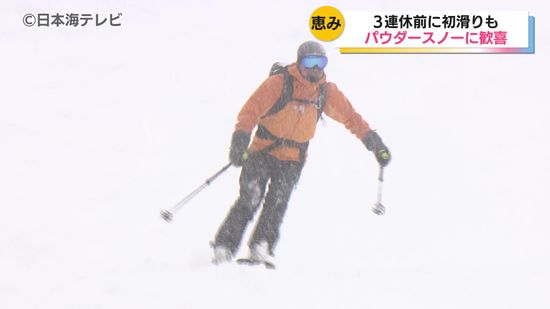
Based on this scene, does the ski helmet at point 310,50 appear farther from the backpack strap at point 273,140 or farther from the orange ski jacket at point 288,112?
the backpack strap at point 273,140

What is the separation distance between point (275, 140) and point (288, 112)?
1.10 ft

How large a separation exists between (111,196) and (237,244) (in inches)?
152

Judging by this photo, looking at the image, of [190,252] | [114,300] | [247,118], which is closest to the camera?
[114,300]

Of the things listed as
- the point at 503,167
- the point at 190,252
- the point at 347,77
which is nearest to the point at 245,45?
the point at 347,77

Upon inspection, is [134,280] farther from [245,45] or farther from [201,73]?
[245,45]

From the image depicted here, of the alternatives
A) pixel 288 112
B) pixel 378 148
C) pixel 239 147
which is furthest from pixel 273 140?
pixel 378 148

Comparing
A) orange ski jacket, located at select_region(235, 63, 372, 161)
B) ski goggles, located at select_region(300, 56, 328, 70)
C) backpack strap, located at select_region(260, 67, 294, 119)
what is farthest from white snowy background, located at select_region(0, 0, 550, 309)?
ski goggles, located at select_region(300, 56, 328, 70)

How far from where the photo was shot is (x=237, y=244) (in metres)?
7.78

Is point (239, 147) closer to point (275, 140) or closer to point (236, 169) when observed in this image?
point (275, 140)
